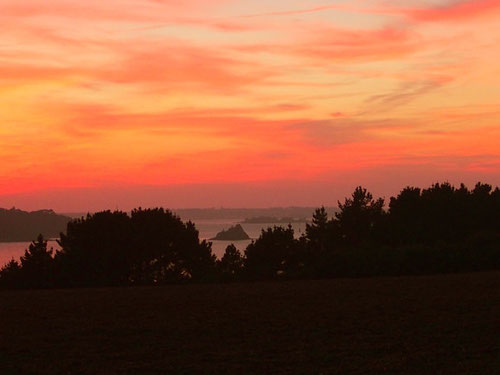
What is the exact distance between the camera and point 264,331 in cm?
1470

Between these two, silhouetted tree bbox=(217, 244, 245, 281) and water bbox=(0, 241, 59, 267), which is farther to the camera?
water bbox=(0, 241, 59, 267)

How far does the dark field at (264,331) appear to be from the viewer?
11773 mm

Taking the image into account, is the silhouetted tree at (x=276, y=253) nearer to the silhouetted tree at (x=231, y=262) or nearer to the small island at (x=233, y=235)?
the silhouetted tree at (x=231, y=262)

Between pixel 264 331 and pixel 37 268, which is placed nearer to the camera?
pixel 264 331

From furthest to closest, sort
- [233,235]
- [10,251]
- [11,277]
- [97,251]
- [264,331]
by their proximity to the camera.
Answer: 1. [233,235]
2. [10,251]
3. [97,251]
4. [11,277]
5. [264,331]

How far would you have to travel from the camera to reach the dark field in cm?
1177

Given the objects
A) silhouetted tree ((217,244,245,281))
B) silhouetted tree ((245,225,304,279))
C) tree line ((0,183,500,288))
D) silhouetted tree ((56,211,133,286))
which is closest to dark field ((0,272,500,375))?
tree line ((0,183,500,288))

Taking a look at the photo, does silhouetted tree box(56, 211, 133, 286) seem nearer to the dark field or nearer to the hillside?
the dark field

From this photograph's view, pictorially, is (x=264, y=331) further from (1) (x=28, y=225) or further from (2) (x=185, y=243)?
(1) (x=28, y=225)

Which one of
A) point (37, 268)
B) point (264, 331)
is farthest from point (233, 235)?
point (264, 331)

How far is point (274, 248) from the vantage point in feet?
155

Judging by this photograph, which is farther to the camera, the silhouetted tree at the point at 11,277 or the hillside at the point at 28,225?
the hillside at the point at 28,225

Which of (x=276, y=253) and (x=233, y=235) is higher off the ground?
(x=233, y=235)

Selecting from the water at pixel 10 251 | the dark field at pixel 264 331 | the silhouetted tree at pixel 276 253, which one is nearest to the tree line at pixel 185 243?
the silhouetted tree at pixel 276 253
